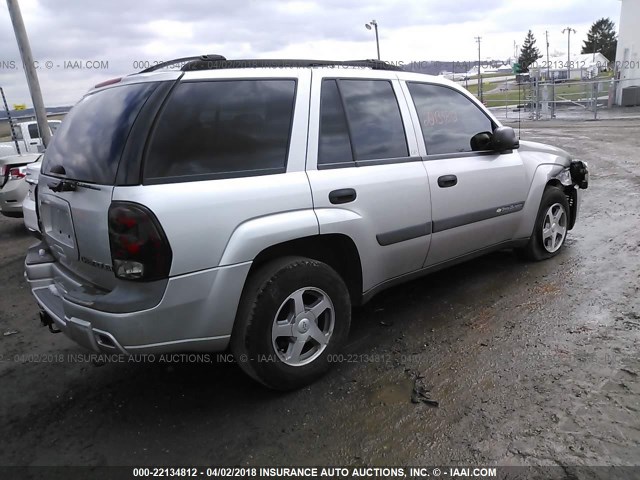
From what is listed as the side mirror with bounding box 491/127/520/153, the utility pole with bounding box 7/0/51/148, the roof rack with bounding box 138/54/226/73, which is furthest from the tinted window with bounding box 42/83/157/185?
the utility pole with bounding box 7/0/51/148

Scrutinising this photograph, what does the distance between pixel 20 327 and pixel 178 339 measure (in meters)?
2.52

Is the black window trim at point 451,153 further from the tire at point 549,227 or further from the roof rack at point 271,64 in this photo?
the tire at point 549,227

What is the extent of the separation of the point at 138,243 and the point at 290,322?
3.22 feet

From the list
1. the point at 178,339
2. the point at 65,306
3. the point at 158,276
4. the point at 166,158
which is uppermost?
the point at 166,158

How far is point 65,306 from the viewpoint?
8.91ft

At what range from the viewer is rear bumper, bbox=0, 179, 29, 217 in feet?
23.6

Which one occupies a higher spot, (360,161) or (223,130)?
(223,130)

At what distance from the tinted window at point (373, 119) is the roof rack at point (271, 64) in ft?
0.59

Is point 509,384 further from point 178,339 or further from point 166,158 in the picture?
point 166,158

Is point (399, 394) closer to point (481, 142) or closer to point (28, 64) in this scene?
point (481, 142)

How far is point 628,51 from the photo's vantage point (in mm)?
25484

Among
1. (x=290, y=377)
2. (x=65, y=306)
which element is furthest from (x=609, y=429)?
(x=65, y=306)

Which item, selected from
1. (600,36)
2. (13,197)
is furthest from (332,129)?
(600,36)

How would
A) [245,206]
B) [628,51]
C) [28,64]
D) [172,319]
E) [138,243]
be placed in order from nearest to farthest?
[138,243] → [172,319] → [245,206] → [28,64] → [628,51]
